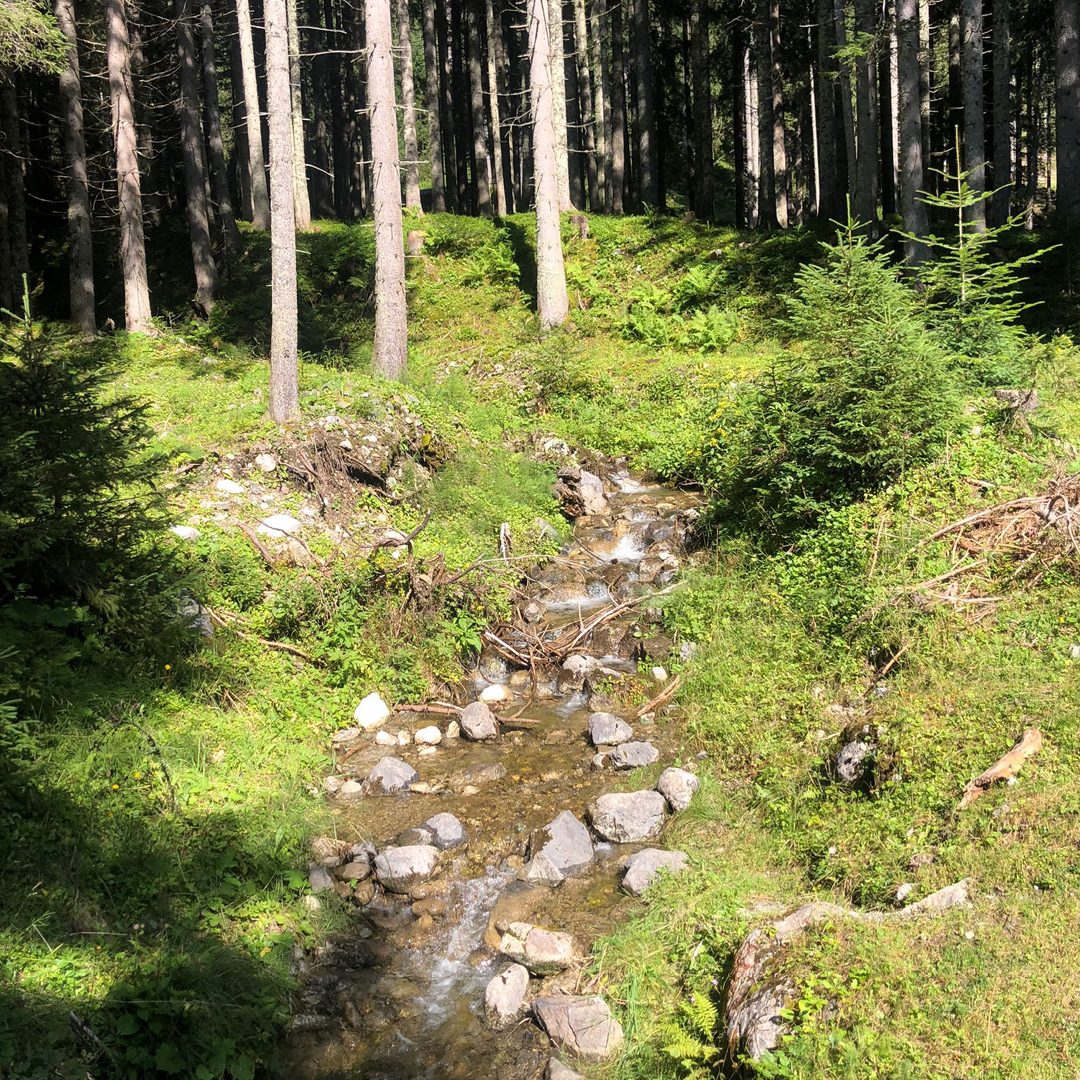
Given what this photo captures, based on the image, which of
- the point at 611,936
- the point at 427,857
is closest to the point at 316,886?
the point at 427,857

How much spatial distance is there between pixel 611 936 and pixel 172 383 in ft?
39.7

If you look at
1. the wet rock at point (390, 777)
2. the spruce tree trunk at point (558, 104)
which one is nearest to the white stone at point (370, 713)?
the wet rock at point (390, 777)

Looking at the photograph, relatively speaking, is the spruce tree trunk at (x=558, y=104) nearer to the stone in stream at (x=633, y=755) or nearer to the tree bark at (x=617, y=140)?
the tree bark at (x=617, y=140)

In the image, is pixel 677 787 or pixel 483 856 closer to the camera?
pixel 483 856

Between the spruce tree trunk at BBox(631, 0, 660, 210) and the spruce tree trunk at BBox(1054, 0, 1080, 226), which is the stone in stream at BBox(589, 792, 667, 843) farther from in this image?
the spruce tree trunk at BBox(631, 0, 660, 210)

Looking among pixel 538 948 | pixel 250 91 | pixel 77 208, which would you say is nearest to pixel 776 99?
pixel 250 91

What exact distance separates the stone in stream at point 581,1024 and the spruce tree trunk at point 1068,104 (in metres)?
18.5

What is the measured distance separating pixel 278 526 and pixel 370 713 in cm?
261

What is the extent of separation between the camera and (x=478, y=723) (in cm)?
773

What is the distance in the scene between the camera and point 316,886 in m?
5.65

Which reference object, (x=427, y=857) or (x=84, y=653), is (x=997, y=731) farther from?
(x=84, y=653)

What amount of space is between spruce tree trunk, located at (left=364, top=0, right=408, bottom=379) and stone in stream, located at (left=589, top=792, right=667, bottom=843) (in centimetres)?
874

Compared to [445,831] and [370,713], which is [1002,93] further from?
[445,831]

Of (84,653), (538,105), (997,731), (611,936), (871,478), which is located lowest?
(611,936)
